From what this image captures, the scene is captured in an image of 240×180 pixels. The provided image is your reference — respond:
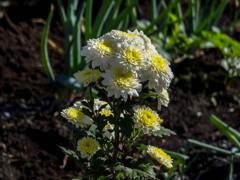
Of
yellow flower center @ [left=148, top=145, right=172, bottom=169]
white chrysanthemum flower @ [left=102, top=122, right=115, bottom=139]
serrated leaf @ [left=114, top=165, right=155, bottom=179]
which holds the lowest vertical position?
serrated leaf @ [left=114, top=165, right=155, bottom=179]

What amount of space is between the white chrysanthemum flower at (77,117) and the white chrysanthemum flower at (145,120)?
197 mm

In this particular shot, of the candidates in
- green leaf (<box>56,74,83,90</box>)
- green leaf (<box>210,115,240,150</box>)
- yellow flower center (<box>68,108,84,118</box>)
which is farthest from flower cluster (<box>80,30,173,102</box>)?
green leaf (<box>56,74,83,90</box>)

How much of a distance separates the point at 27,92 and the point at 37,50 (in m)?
0.51

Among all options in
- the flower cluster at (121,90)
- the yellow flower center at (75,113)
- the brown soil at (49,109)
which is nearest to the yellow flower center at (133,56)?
the flower cluster at (121,90)

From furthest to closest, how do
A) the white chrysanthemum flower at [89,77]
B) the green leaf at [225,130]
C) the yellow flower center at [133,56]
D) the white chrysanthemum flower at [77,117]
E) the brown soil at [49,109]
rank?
1. the brown soil at [49,109]
2. the green leaf at [225,130]
3. the white chrysanthemum flower at [77,117]
4. the white chrysanthemum flower at [89,77]
5. the yellow flower center at [133,56]

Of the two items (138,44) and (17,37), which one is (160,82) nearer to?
(138,44)

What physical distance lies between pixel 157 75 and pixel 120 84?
0.12 meters

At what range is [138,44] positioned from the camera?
4.06 feet

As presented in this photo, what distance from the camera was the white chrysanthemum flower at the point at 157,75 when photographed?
1.22 meters

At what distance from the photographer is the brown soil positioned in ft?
7.53

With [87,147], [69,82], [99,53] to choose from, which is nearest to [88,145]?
[87,147]

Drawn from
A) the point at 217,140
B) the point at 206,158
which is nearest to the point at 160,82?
the point at 206,158

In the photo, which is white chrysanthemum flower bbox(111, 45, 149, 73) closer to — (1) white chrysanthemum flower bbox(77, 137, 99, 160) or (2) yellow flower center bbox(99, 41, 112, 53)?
(2) yellow flower center bbox(99, 41, 112, 53)

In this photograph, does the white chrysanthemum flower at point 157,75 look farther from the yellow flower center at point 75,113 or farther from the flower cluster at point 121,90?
the yellow flower center at point 75,113
